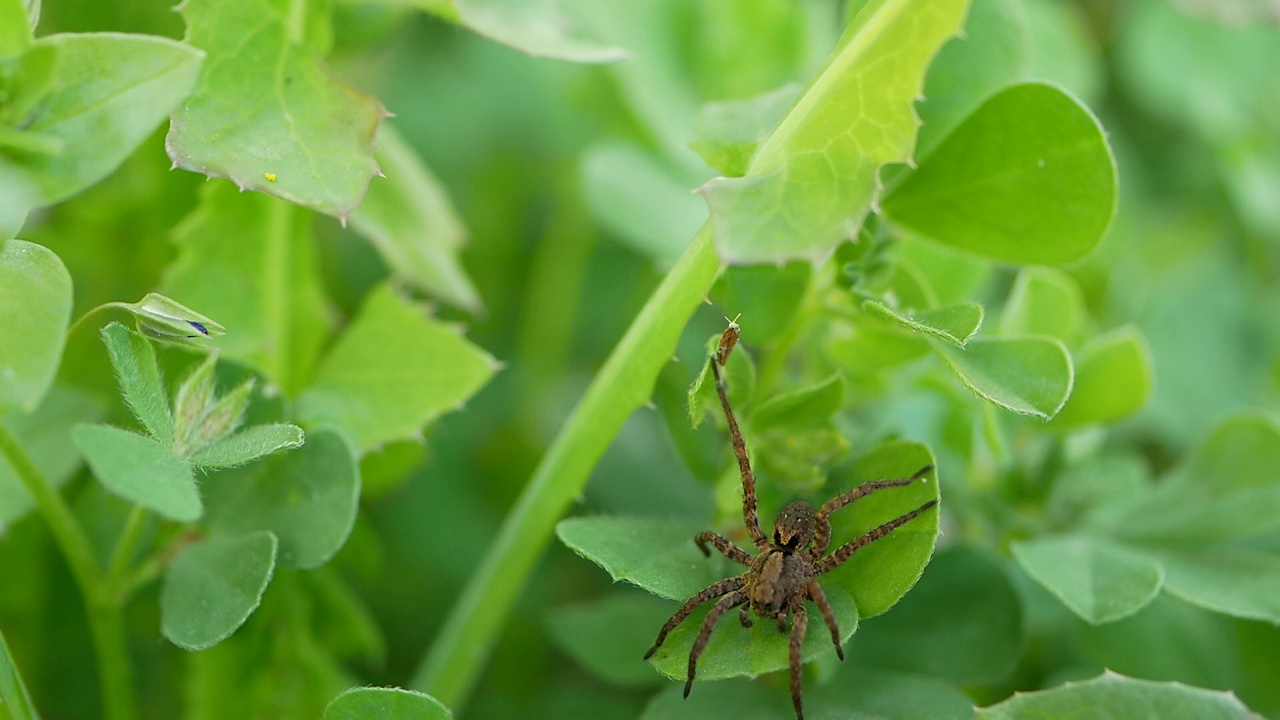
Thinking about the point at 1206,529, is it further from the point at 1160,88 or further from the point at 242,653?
the point at 1160,88

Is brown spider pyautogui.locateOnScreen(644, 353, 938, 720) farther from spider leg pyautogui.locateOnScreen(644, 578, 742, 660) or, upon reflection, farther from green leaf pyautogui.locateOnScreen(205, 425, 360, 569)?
green leaf pyautogui.locateOnScreen(205, 425, 360, 569)

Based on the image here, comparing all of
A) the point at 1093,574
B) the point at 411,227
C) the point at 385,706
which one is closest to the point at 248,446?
the point at 385,706

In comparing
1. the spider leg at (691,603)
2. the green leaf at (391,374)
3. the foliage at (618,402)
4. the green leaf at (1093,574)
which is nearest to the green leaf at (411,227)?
the foliage at (618,402)

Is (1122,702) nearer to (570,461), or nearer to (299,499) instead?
(570,461)

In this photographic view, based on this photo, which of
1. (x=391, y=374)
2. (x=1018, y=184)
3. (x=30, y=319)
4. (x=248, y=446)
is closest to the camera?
(x=30, y=319)

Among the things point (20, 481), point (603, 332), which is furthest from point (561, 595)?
point (20, 481)
